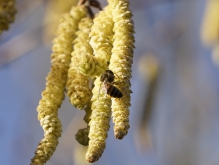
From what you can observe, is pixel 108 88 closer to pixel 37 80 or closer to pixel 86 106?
pixel 86 106

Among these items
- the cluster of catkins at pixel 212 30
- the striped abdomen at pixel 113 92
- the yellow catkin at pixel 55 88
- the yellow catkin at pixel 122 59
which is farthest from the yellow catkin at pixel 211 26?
the striped abdomen at pixel 113 92

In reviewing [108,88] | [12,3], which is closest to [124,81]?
[108,88]

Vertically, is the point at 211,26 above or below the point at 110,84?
above

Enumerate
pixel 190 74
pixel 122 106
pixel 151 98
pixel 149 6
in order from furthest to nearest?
1. pixel 190 74
2. pixel 149 6
3. pixel 151 98
4. pixel 122 106

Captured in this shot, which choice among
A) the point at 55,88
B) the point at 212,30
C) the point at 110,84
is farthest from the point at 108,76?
the point at 212,30

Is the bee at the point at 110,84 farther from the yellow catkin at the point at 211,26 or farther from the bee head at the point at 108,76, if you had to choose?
the yellow catkin at the point at 211,26

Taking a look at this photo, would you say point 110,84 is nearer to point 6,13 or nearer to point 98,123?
point 98,123

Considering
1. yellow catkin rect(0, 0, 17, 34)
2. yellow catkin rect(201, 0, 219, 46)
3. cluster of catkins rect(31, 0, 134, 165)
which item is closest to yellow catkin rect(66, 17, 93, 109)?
cluster of catkins rect(31, 0, 134, 165)
